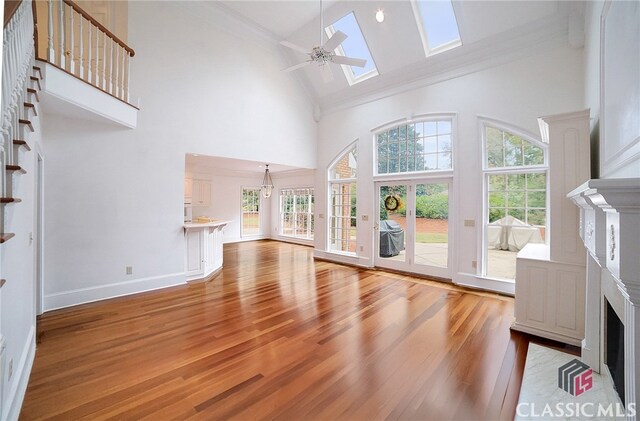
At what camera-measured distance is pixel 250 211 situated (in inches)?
406

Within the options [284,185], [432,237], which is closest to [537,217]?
[432,237]

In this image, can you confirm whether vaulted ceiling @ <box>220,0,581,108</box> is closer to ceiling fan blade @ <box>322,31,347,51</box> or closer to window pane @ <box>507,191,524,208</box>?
ceiling fan blade @ <box>322,31,347,51</box>

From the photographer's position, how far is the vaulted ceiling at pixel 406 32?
162 inches

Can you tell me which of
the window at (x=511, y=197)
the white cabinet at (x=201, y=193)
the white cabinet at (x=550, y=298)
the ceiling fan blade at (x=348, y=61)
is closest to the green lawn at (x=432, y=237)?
the window at (x=511, y=197)

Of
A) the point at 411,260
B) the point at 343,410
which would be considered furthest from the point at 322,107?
the point at 343,410

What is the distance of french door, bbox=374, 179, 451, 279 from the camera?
524 centimetres

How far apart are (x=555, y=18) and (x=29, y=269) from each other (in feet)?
22.8

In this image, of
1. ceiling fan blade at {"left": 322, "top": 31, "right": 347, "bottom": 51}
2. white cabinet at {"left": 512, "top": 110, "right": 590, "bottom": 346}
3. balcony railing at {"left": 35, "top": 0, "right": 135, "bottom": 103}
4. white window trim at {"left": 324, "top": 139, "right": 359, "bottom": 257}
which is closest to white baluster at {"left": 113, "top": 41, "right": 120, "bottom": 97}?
balcony railing at {"left": 35, "top": 0, "right": 135, "bottom": 103}

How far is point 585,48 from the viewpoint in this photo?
3641 millimetres

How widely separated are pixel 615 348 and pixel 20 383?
4437 mm

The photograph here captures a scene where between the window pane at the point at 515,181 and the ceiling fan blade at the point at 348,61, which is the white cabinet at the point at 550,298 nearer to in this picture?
the window pane at the point at 515,181

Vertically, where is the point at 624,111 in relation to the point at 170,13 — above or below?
below

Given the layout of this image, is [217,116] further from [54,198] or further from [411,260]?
[411,260]

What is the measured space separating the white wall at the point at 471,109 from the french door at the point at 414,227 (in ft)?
0.71
